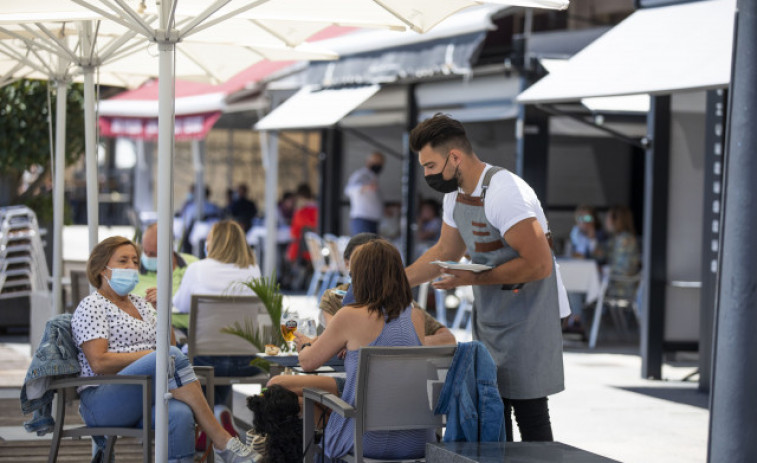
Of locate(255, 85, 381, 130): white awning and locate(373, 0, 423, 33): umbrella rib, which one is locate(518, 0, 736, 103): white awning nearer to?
locate(373, 0, 423, 33): umbrella rib

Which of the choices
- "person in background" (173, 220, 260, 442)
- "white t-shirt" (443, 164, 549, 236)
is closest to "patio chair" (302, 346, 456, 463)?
"white t-shirt" (443, 164, 549, 236)

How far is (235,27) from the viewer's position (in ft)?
23.8

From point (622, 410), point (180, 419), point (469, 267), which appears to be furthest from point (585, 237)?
point (469, 267)

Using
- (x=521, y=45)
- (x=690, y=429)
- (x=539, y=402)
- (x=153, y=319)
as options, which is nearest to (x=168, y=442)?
(x=153, y=319)

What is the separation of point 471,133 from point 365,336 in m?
12.0

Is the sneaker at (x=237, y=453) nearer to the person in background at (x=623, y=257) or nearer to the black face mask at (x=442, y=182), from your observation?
the black face mask at (x=442, y=182)

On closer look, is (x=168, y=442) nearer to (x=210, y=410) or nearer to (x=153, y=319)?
(x=210, y=410)

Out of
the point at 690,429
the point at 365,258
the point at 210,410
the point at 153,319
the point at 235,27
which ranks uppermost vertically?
the point at 235,27

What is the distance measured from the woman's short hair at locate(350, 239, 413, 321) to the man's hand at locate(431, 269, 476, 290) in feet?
0.69

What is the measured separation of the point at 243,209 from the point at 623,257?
29.0ft

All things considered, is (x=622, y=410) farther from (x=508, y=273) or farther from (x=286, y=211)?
(x=286, y=211)

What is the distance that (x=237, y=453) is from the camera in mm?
5172

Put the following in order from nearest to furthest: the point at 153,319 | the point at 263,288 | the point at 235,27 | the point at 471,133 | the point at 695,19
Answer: the point at 153,319, the point at 263,288, the point at 235,27, the point at 695,19, the point at 471,133

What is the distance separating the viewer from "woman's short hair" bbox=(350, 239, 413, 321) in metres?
4.75
